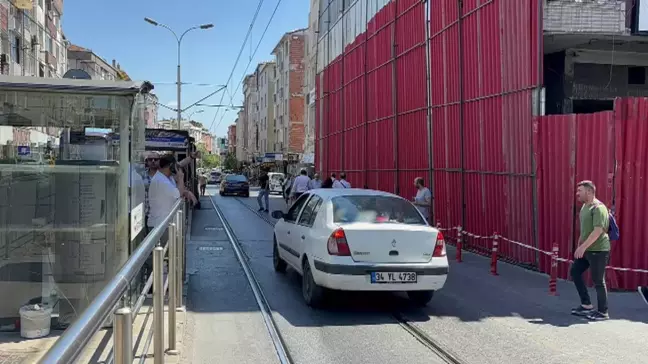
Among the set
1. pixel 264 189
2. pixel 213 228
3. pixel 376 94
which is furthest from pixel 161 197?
pixel 264 189

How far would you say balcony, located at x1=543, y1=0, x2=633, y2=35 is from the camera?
38.6 feet

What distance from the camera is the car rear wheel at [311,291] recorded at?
24.6ft

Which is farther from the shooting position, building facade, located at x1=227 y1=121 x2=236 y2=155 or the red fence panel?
building facade, located at x1=227 y1=121 x2=236 y2=155

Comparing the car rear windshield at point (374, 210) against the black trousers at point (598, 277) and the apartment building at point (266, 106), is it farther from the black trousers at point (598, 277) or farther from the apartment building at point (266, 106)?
the apartment building at point (266, 106)

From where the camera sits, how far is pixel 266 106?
74.4 m

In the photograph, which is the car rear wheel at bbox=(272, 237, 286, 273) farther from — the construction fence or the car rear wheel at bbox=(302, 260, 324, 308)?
the construction fence

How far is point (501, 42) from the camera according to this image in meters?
12.2

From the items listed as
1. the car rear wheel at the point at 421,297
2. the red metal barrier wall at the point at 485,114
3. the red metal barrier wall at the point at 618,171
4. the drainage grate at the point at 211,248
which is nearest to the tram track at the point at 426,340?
the car rear wheel at the point at 421,297

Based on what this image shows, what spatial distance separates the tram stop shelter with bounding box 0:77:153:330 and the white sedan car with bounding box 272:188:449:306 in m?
2.25

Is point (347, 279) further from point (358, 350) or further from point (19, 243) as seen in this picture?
point (19, 243)

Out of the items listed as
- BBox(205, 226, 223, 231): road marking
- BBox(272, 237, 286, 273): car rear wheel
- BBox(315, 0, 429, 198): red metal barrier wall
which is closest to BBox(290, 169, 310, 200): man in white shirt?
BBox(315, 0, 429, 198): red metal barrier wall

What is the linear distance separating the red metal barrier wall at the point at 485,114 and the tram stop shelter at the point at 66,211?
7577 millimetres

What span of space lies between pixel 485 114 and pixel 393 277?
6846 mm

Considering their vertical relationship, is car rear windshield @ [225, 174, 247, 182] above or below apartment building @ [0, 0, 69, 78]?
below
